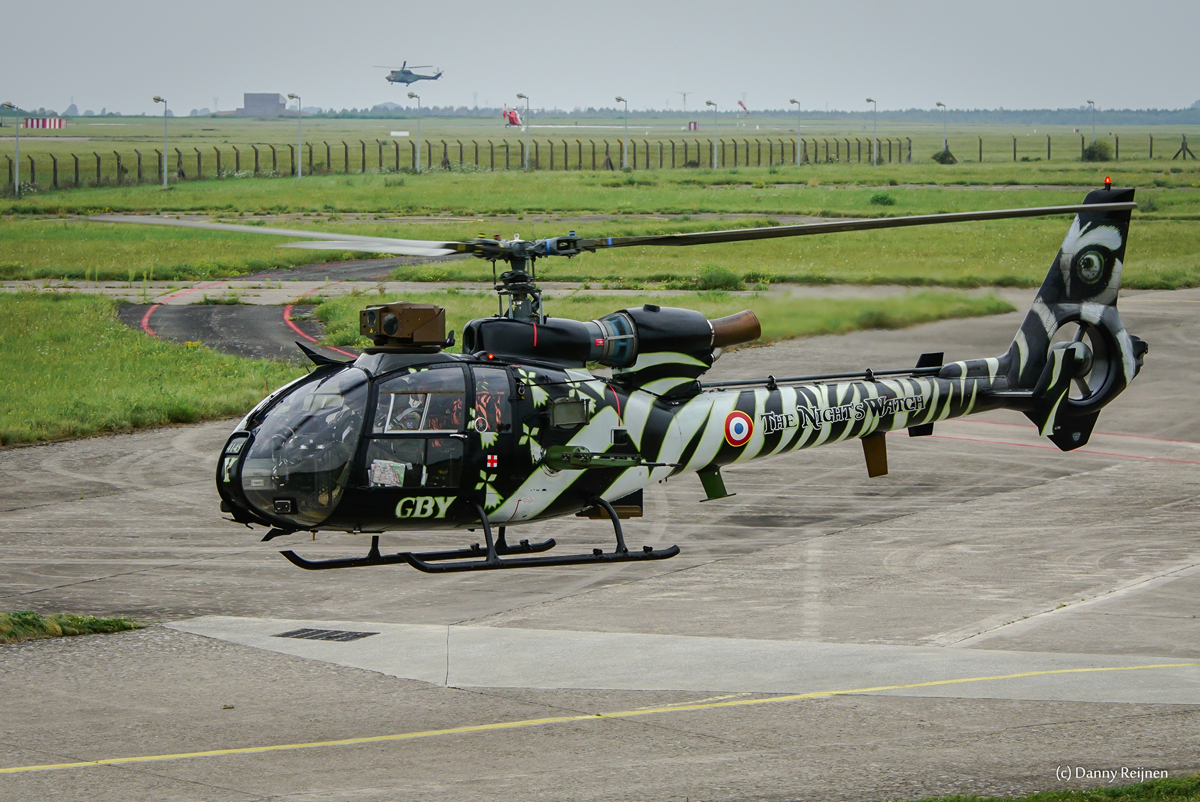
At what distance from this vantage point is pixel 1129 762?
10500 mm

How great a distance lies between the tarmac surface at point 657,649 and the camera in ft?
34.7

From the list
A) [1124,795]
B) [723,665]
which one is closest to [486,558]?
[723,665]

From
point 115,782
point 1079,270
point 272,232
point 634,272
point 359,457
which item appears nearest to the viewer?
point 115,782

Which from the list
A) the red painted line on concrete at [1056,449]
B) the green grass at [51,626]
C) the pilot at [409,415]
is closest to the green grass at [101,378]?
the green grass at [51,626]

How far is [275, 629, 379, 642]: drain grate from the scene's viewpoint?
46.2 feet

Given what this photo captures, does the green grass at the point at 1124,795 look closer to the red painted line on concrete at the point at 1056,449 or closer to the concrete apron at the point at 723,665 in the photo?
the concrete apron at the point at 723,665

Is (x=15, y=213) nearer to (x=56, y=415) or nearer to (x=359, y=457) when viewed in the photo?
(x=56, y=415)

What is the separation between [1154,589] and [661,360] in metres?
6.97

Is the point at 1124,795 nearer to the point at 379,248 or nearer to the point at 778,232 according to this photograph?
the point at 778,232

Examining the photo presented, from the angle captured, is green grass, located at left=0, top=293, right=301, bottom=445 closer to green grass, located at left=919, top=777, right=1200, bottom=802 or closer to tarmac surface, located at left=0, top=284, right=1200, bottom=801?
tarmac surface, located at left=0, top=284, right=1200, bottom=801

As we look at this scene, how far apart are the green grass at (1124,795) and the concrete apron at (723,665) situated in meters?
2.23

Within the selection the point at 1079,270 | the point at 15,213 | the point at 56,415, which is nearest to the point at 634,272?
the point at 56,415

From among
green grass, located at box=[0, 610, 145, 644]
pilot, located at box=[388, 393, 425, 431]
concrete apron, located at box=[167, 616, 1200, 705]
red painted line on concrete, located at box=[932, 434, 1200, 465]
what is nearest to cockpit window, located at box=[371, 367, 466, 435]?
pilot, located at box=[388, 393, 425, 431]

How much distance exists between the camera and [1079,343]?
61.2ft
